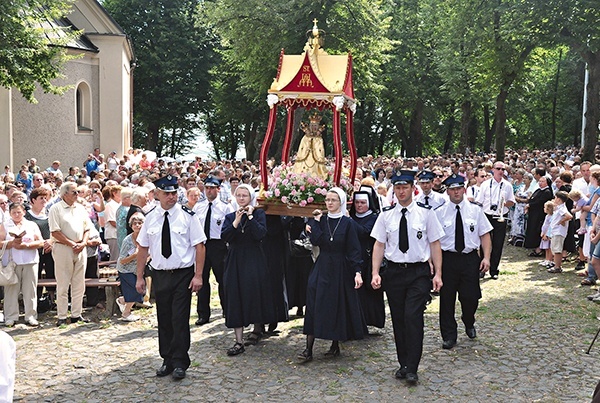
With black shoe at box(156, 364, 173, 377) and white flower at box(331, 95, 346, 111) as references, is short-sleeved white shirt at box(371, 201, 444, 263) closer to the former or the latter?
black shoe at box(156, 364, 173, 377)

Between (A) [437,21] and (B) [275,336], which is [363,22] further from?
(B) [275,336]

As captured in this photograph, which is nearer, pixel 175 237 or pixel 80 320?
pixel 175 237

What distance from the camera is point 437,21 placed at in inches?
1797

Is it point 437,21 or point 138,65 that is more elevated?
point 437,21

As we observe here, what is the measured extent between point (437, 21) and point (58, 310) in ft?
132

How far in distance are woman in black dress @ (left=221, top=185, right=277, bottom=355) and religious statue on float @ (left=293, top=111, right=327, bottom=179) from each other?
284 centimetres

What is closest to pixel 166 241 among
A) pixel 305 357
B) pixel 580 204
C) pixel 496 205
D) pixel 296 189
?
pixel 305 357

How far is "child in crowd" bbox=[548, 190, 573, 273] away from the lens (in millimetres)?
13523

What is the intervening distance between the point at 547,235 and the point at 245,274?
7877mm

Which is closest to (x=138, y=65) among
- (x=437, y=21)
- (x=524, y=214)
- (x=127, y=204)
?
(x=437, y=21)

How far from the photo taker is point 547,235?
1390 cm

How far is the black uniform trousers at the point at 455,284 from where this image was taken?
338 inches

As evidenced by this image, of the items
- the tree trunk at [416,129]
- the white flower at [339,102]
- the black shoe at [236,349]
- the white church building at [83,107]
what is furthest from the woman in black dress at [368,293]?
the tree trunk at [416,129]

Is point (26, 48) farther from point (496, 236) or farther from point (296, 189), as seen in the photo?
point (496, 236)
